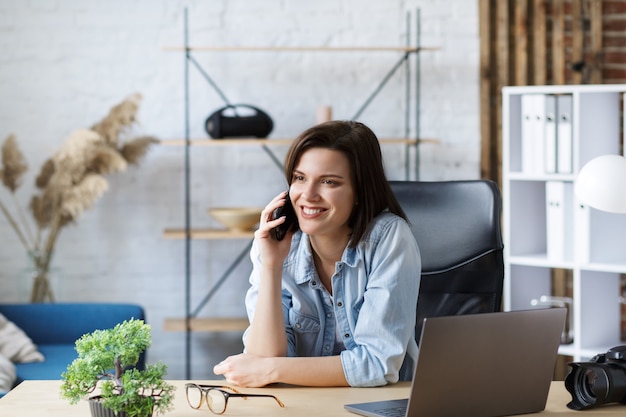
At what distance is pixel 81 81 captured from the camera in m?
4.43

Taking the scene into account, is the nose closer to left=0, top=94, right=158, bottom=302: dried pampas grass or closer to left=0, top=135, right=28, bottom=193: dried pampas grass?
left=0, top=94, right=158, bottom=302: dried pampas grass

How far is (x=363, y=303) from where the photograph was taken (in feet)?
6.69

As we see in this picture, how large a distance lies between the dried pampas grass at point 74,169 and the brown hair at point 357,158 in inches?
80.0

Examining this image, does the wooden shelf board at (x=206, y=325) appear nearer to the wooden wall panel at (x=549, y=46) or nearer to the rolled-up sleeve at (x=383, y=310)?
the wooden wall panel at (x=549, y=46)

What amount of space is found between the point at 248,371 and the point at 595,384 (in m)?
0.67

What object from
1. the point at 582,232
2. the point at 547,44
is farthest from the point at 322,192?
the point at 547,44

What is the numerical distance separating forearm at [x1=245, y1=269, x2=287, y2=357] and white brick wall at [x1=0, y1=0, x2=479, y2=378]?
2.43 m

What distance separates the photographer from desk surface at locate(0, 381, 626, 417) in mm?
1701

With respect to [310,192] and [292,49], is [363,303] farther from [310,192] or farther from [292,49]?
[292,49]

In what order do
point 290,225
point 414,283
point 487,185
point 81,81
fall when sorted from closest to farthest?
point 414,283 → point 290,225 → point 487,185 → point 81,81

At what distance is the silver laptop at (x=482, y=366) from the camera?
1.55m

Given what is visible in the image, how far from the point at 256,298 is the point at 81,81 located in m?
2.59

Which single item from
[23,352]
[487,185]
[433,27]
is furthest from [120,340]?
[433,27]

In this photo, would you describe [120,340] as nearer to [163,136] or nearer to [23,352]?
[23,352]
